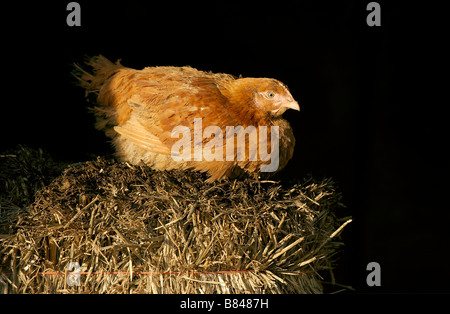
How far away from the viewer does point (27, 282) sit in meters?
2.22

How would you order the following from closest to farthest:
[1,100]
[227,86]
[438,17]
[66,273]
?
[66,273]
[227,86]
[438,17]
[1,100]

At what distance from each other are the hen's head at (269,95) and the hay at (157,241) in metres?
0.57

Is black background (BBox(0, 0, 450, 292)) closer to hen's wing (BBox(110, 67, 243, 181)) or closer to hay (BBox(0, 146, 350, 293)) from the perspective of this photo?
hen's wing (BBox(110, 67, 243, 181))

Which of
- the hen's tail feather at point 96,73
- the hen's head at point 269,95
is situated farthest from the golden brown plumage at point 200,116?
the hen's tail feather at point 96,73

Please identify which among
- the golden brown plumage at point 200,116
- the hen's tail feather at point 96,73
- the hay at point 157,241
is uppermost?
the hen's tail feather at point 96,73

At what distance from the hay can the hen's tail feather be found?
965 millimetres

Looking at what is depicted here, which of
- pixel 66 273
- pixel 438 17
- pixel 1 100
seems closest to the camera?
pixel 66 273

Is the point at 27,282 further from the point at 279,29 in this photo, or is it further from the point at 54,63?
the point at 279,29

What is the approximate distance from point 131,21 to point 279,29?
39.7 inches

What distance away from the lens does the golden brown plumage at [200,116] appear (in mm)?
2691

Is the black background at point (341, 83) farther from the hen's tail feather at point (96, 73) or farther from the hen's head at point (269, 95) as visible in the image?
the hen's head at point (269, 95)

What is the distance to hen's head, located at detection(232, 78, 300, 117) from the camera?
2766mm

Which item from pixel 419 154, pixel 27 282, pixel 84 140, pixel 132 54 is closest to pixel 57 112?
pixel 84 140

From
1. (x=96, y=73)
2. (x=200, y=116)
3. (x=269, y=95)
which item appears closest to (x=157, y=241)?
(x=200, y=116)
